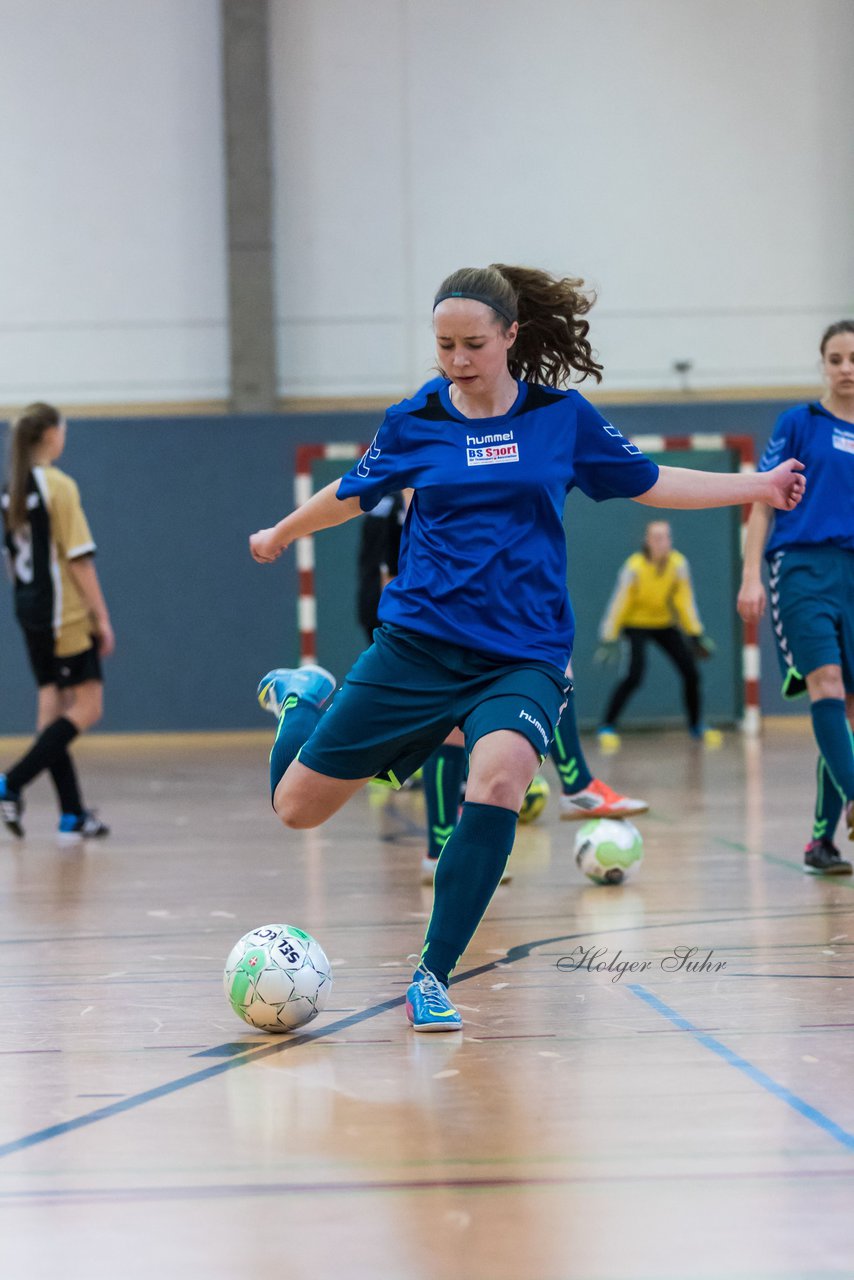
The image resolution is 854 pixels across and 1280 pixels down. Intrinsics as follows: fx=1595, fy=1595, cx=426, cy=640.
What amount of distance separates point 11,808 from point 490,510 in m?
4.46

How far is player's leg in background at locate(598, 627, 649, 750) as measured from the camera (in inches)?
478

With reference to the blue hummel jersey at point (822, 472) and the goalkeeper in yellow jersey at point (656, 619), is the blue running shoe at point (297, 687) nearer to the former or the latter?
the blue hummel jersey at point (822, 472)

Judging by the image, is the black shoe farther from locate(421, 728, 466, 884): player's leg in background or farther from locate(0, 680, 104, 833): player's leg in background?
locate(0, 680, 104, 833): player's leg in background

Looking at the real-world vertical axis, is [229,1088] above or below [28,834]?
above

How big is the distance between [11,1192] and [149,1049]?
0.90 metres

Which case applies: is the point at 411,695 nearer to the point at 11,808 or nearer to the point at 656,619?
the point at 11,808

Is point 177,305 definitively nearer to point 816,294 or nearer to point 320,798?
point 816,294

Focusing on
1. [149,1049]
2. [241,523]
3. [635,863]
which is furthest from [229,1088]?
[241,523]

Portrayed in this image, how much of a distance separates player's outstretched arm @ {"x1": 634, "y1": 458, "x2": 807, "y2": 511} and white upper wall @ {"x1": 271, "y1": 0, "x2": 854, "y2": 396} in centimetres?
998

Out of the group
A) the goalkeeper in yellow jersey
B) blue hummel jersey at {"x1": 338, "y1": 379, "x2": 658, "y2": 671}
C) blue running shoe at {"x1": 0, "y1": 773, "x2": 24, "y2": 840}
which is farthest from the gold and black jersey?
the goalkeeper in yellow jersey

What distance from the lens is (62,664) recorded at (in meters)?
7.05

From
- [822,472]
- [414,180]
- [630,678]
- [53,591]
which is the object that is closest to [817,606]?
[822,472]

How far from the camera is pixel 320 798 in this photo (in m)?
A: 3.61

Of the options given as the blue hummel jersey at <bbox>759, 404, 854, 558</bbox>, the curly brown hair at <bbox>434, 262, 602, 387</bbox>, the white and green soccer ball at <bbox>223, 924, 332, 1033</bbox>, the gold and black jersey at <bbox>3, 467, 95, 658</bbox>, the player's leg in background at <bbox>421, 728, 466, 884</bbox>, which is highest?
the curly brown hair at <bbox>434, 262, 602, 387</bbox>
